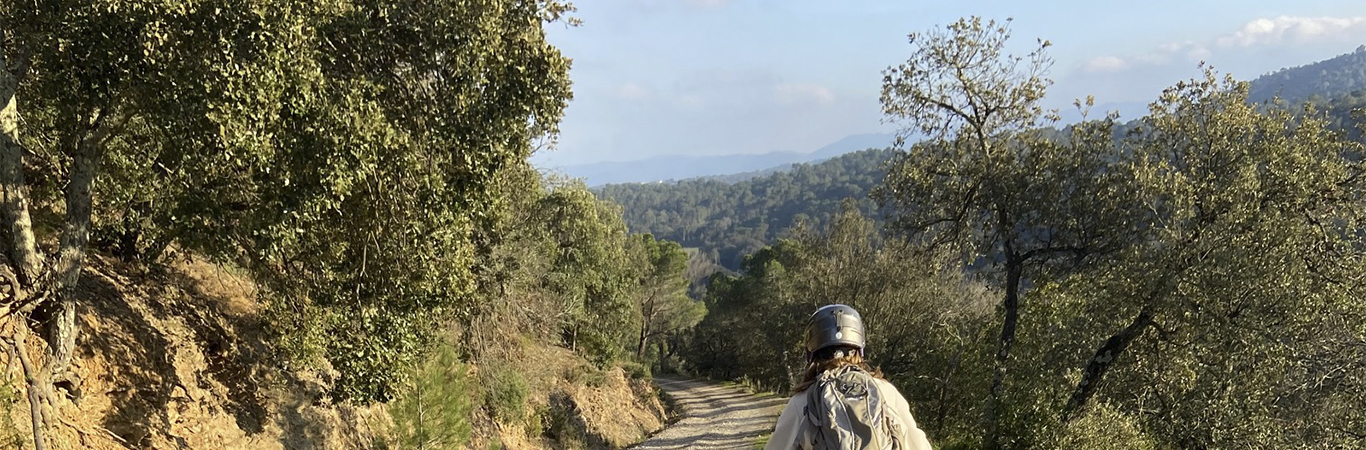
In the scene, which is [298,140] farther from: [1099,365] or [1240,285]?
[1099,365]

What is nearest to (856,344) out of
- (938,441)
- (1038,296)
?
(1038,296)

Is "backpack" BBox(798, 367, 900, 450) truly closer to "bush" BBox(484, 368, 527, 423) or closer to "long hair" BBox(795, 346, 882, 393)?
"long hair" BBox(795, 346, 882, 393)

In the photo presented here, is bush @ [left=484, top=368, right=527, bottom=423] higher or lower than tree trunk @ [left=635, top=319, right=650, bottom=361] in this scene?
higher

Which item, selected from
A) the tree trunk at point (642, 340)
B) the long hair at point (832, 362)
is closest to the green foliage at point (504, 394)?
the long hair at point (832, 362)

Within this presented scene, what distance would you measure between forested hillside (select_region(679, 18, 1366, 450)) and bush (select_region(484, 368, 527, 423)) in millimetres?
11694

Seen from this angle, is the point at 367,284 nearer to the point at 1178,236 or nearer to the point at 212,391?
the point at 212,391

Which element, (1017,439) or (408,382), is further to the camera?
(1017,439)

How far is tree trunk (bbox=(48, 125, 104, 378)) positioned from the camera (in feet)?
20.0

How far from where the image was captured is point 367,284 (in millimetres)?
7348

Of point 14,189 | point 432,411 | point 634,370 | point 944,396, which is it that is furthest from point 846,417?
point 634,370

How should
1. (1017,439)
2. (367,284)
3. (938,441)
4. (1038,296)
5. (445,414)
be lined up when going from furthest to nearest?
(938,441), (1038,296), (1017,439), (445,414), (367,284)

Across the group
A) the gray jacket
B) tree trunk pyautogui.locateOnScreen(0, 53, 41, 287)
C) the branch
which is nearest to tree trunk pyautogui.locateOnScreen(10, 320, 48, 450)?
the branch

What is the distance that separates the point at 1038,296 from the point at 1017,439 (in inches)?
135

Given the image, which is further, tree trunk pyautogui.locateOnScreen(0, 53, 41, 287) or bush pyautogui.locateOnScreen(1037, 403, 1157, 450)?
bush pyautogui.locateOnScreen(1037, 403, 1157, 450)
